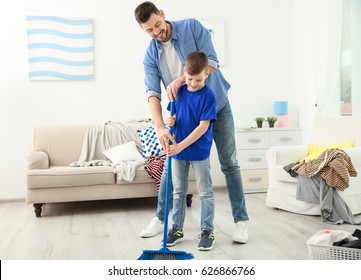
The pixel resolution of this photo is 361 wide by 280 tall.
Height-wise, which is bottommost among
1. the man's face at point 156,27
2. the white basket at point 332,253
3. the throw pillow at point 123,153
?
the white basket at point 332,253

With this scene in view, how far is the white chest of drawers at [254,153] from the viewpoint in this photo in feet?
15.5

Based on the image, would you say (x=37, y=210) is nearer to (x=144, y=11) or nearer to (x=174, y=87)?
(x=174, y=87)

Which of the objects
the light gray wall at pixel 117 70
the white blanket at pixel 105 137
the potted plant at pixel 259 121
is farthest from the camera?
the potted plant at pixel 259 121

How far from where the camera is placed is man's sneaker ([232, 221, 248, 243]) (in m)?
2.65

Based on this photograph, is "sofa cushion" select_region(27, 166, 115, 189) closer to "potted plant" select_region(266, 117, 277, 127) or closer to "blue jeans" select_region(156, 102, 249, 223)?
"blue jeans" select_region(156, 102, 249, 223)

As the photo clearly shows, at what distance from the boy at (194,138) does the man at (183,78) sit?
74 millimetres

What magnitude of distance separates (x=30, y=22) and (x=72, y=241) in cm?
260

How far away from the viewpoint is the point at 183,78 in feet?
8.00

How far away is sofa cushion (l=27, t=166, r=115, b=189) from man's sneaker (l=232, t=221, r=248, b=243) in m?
1.43

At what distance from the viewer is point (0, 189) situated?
4.60m

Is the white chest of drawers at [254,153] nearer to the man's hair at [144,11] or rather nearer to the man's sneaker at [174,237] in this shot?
the man's sneaker at [174,237]

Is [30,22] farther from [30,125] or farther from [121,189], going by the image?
[121,189]

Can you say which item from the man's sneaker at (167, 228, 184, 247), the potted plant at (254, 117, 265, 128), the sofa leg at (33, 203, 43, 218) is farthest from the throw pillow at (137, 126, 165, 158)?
the man's sneaker at (167, 228, 184, 247)

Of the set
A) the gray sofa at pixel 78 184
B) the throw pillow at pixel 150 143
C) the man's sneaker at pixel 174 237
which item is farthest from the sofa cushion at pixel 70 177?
the man's sneaker at pixel 174 237
